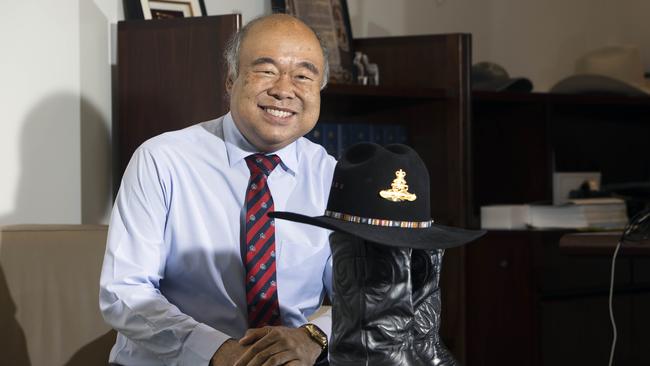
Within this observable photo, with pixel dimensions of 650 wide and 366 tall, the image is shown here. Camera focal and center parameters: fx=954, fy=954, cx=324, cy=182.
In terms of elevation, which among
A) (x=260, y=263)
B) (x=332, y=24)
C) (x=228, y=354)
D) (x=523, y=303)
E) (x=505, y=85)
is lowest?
(x=523, y=303)

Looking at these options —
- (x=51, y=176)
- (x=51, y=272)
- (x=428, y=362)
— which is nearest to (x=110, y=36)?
(x=51, y=176)

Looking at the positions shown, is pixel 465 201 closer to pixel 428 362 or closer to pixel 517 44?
pixel 517 44

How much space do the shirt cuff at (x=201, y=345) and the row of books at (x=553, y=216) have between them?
6.24 ft

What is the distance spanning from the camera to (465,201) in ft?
10.2

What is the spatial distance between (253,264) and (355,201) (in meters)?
0.71

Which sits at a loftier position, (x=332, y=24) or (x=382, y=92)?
(x=332, y=24)

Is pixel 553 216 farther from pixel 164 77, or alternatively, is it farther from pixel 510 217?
pixel 164 77

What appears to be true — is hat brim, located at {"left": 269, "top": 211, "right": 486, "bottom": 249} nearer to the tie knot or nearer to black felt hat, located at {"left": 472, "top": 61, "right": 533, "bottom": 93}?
the tie knot

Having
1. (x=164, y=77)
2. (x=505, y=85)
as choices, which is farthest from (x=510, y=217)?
(x=164, y=77)

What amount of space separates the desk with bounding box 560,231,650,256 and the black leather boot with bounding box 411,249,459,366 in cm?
118

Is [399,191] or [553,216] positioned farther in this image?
[553,216]

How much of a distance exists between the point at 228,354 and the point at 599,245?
1.11 m

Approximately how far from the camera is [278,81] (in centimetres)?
184

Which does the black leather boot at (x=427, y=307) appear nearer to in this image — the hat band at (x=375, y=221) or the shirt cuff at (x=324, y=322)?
the hat band at (x=375, y=221)
